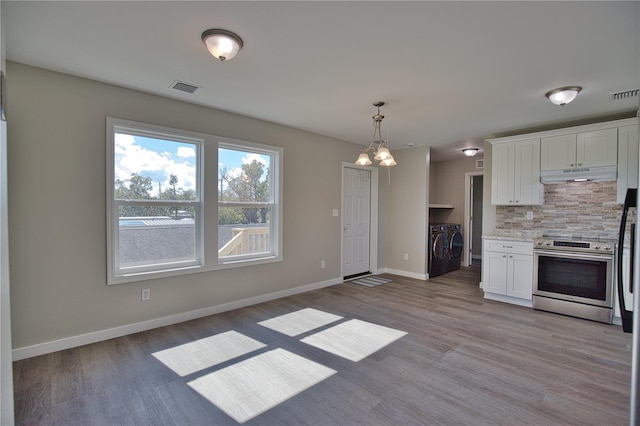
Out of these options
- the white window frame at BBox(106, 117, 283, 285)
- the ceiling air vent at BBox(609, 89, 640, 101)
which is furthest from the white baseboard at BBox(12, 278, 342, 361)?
the ceiling air vent at BBox(609, 89, 640, 101)

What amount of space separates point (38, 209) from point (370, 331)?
330cm

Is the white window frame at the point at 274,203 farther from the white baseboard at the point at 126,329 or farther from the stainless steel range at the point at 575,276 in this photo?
the stainless steel range at the point at 575,276

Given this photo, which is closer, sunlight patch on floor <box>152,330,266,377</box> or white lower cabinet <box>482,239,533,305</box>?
sunlight patch on floor <box>152,330,266,377</box>

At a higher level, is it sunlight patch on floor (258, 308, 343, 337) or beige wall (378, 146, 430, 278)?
beige wall (378, 146, 430, 278)

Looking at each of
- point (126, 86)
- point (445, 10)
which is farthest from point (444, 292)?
point (126, 86)

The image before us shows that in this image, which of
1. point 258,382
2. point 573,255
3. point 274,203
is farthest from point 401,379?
point 573,255

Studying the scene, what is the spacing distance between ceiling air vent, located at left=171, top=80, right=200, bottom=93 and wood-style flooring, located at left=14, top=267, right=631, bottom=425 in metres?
2.49

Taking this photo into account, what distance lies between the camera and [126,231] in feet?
10.6

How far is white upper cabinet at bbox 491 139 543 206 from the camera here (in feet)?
14.3

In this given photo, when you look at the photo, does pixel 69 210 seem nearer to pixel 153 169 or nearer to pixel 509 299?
pixel 153 169

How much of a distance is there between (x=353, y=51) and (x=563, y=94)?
2.23m

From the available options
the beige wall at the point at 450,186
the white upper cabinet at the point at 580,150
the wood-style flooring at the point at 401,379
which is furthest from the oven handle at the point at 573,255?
the beige wall at the point at 450,186

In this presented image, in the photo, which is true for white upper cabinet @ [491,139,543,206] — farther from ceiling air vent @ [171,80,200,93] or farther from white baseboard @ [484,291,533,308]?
ceiling air vent @ [171,80,200,93]

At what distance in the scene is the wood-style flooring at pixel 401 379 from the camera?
6.54ft
